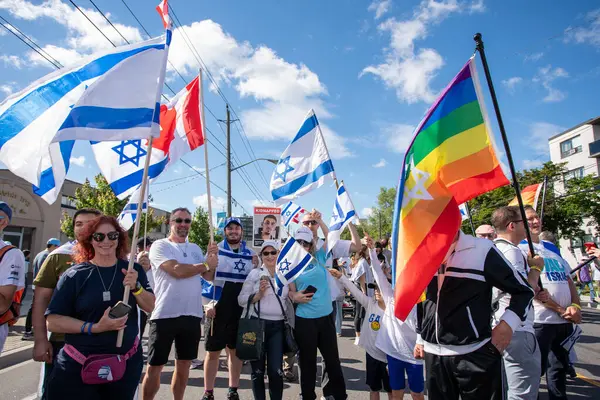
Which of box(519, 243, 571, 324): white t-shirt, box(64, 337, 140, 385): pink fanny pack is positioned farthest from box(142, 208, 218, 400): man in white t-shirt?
box(519, 243, 571, 324): white t-shirt

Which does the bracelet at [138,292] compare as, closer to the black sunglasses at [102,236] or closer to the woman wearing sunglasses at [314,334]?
the black sunglasses at [102,236]

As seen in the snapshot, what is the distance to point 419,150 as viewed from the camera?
9.46 ft

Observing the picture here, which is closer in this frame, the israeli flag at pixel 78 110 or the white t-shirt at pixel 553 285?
the israeli flag at pixel 78 110

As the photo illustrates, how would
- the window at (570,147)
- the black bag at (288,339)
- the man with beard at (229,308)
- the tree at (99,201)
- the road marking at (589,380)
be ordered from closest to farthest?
the black bag at (288,339) → the man with beard at (229,308) → the road marking at (589,380) → the tree at (99,201) → the window at (570,147)

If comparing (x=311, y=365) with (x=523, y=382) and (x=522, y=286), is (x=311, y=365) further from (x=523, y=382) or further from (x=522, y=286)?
Answer: (x=522, y=286)

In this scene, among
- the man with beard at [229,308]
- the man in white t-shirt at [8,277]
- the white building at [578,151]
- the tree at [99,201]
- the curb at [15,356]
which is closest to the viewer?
the man in white t-shirt at [8,277]

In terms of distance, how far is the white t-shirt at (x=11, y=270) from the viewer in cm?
328

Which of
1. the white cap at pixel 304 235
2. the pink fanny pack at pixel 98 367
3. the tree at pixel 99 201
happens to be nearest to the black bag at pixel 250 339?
the white cap at pixel 304 235

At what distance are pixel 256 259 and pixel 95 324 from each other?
2730 millimetres

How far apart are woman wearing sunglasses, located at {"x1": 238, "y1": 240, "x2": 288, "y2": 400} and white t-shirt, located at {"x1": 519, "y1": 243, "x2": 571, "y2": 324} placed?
2.69 m

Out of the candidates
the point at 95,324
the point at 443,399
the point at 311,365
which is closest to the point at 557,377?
the point at 443,399

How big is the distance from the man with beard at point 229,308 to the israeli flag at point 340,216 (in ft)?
3.51

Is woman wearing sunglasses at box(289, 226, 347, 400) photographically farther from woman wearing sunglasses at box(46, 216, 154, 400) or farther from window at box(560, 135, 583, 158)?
window at box(560, 135, 583, 158)

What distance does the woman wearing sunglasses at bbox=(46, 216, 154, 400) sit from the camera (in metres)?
2.54
